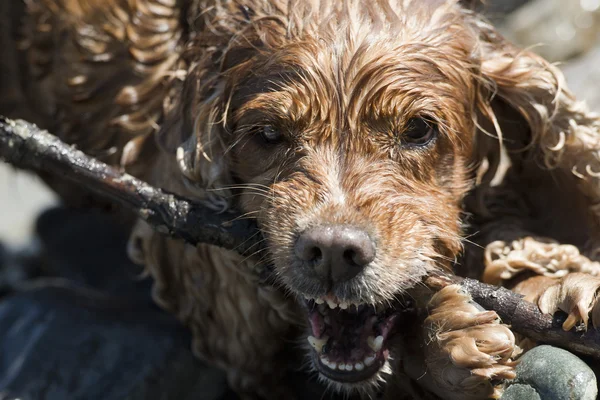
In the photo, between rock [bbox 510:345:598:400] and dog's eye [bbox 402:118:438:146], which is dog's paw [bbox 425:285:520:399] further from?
dog's eye [bbox 402:118:438:146]

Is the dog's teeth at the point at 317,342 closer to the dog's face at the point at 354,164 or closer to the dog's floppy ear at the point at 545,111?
the dog's face at the point at 354,164

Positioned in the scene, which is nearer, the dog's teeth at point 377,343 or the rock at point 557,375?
the rock at point 557,375

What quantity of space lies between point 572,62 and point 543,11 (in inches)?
29.7

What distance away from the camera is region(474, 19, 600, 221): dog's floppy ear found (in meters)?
3.92

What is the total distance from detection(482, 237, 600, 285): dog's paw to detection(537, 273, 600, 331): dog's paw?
0.98ft

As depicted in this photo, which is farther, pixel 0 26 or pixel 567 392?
pixel 0 26

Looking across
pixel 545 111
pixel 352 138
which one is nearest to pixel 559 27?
pixel 545 111

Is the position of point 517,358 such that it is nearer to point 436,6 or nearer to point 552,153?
point 552,153

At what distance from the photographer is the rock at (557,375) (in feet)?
10.6

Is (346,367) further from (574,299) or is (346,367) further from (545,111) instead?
(545,111)

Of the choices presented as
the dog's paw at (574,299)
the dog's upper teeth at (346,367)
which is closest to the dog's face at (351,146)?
the dog's upper teeth at (346,367)

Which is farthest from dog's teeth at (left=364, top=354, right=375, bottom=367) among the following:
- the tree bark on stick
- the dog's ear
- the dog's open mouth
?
the dog's ear

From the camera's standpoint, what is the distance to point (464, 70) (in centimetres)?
386

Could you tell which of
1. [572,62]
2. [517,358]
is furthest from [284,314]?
[572,62]
